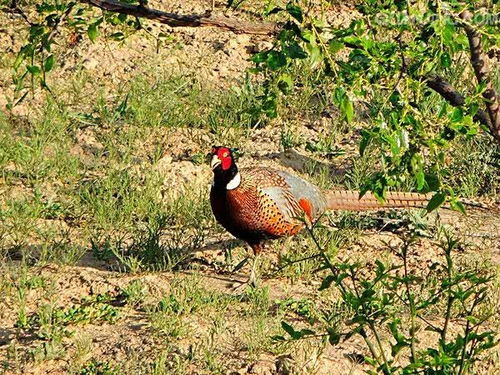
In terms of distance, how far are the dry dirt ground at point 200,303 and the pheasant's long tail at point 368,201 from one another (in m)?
0.20

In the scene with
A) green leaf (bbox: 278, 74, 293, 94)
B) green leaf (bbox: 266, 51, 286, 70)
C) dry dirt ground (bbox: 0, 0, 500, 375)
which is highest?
green leaf (bbox: 266, 51, 286, 70)

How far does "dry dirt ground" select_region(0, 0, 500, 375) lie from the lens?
535 cm

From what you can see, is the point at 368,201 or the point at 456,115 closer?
the point at 456,115

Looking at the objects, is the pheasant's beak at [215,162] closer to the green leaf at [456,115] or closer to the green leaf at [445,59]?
the green leaf at [445,59]

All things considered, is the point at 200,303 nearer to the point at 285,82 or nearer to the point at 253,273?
the point at 253,273

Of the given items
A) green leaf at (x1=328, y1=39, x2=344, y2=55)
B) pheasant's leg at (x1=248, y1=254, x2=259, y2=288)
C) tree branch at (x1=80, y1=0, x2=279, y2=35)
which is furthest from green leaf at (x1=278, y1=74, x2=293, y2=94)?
pheasant's leg at (x1=248, y1=254, x2=259, y2=288)

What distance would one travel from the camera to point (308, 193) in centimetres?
686

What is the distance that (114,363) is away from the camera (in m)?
5.34

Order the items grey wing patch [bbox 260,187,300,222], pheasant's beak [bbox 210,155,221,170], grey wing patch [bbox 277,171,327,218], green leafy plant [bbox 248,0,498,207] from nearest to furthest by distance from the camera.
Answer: green leafy plant [bbox 248,0,498,207], pheasant's beak [bbox 210,155,221,170], grey wing patch [bbox 260,187,300,222], grey wing patch [bbox 277,171,327,218]

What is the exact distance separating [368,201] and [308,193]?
43cm

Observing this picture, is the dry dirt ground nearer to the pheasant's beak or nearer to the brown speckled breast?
the brown speckled breast

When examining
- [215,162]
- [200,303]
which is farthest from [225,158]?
[200,303]

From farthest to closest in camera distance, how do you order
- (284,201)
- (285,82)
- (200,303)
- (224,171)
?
(284,201) < (224,171) < (200,303) < (285,82)

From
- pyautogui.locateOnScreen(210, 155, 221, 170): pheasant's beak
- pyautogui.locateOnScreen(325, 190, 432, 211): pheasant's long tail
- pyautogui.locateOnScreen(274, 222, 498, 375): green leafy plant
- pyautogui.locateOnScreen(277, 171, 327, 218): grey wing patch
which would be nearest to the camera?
pyautogui.locateOnScreen(274, 222, 498, 375): green leafy plant
